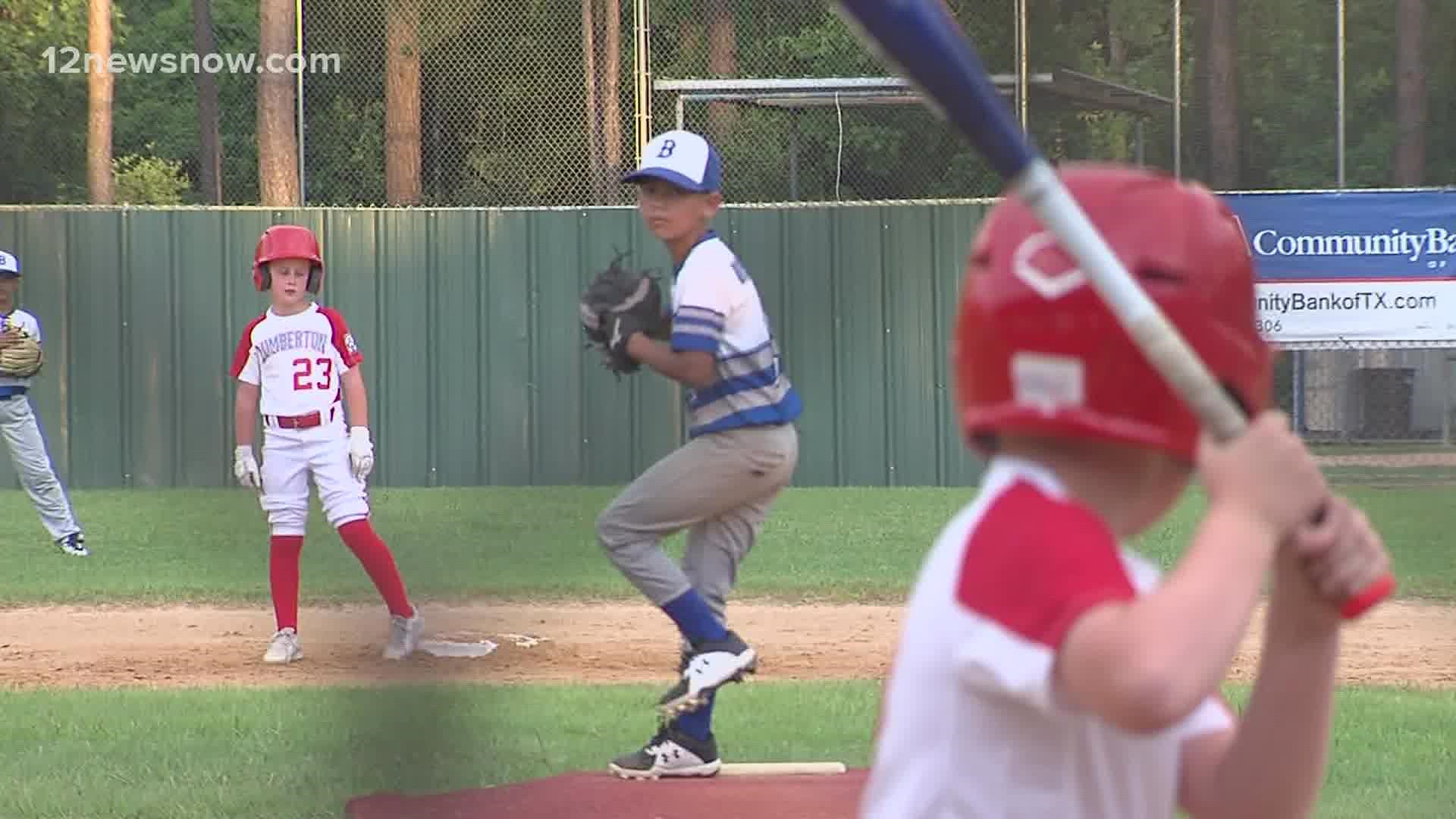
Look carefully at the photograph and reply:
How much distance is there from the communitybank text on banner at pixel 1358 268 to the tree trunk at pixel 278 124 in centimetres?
815

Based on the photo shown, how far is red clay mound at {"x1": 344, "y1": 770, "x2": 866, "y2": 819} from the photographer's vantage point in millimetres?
5371

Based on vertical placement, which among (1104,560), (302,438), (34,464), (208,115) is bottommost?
(34,464)

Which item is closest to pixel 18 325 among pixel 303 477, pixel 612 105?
pixel 303 477

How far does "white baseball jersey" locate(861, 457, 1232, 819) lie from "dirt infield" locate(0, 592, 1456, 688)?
6071 millimetres

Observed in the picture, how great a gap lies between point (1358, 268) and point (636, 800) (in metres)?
12.9

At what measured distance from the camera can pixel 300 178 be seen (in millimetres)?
18516

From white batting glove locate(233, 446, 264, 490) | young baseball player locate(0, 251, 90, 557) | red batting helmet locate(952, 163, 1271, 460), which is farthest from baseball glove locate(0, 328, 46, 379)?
red batting helmet locate(952, 163, 1271, 460)

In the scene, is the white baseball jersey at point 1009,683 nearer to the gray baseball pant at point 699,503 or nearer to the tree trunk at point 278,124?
the gray baseball pant at point 699,503

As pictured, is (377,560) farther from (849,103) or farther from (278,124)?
(849,103)

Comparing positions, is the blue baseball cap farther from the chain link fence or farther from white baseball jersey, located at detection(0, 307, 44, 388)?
the chain link fence

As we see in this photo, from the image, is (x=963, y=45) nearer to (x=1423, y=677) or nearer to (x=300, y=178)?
(x=1423, y=677)

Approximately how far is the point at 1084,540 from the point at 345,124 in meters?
22.2

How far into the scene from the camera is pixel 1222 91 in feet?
68.2

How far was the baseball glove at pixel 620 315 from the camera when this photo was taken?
611 centimetres
